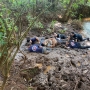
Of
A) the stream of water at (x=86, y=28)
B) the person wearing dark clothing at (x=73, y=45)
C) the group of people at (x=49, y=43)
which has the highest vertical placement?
the group of people at (x=49, y=43)

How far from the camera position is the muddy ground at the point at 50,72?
19.7 ft

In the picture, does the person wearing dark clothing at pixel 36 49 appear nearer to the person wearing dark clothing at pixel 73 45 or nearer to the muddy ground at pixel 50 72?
the muddy ground at pixel 50 72

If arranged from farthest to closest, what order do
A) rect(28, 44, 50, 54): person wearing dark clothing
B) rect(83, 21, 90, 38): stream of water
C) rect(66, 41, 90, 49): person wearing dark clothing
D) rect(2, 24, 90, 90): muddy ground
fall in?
rect(83, 21, 90, 38): stream of water → rect(66, 41, 90, 49): person wearing dark clothing → rect(28, 44, 50, 54): person wearing dark clothing → rect(2, 24, 90, 90): muddy ground

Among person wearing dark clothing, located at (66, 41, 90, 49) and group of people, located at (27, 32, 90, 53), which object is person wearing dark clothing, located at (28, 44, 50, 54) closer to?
group of people, located at (27, 32, 90, 53)

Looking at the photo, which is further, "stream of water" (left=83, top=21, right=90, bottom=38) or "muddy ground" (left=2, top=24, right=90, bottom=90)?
"stream of water" (left=83, top=21, right=90, bottom=38)

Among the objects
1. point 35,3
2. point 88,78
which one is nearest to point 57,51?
point 88,78

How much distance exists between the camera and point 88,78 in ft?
22.3

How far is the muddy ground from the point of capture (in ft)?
19.7

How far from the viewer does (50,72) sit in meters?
6.72

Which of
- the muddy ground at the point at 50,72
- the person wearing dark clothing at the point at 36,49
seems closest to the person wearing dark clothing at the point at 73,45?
the muddy ground at the point at 50,72

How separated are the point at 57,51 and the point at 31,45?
1.12 metres

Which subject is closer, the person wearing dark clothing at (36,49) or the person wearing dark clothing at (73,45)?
the person wearing dark clothing at (36,49)

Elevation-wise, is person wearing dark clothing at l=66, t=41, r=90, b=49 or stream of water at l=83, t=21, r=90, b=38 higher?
person wearing dark clothing at l=66, t=41, r=90, b=49

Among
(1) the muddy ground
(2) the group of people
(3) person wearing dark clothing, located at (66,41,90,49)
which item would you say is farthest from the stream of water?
(1) the muddy ground
